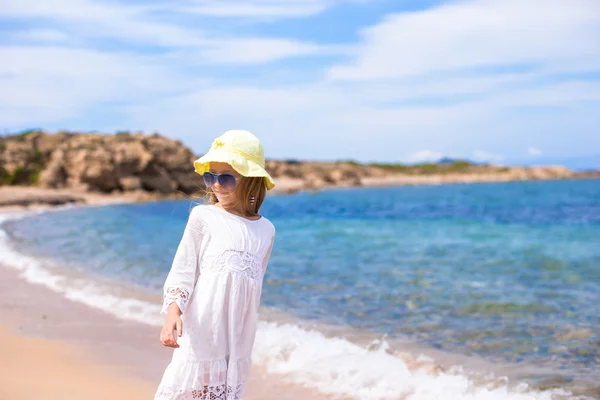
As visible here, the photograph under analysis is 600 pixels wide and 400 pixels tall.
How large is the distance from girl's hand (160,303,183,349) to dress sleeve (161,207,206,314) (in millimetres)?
21

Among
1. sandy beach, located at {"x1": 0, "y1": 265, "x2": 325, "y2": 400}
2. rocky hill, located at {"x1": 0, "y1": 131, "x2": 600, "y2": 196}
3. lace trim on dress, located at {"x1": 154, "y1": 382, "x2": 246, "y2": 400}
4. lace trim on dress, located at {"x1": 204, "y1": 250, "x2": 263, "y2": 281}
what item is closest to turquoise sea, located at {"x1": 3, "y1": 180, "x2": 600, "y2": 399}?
sandy beach, located at {"x1": 0, "y1": 265, "x2": 325, "y2": 400}

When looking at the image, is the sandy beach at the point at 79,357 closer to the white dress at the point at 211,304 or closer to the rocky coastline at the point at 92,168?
the white dress at the point at 211,304

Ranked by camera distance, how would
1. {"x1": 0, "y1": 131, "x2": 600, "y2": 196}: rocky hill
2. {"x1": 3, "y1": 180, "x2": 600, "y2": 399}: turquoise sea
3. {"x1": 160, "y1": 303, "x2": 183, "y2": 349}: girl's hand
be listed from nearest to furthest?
{"x1": 160, "y1": 303, "x2": 183, "y2": 349}: girl's hand < {"x1": 3, "y1": 180, "x2": 600, "y2": 399}: turquoise sea < {"x1": 0, "y1": 131, "x2": 600, "y2": 196}: rocky hill

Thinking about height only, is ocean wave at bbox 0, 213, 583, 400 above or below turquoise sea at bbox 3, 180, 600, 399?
above

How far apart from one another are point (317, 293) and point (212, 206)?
661 cm

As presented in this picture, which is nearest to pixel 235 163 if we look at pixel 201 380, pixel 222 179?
pixel 222 179

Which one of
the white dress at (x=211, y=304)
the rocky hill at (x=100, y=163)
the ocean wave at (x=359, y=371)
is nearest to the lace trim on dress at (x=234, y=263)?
the white dress at (x=211, y=304)

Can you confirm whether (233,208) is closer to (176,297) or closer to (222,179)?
(222,179)

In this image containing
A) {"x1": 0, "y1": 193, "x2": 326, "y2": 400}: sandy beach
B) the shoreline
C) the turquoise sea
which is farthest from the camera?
the shoreline

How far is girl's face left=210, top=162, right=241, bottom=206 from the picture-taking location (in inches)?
105

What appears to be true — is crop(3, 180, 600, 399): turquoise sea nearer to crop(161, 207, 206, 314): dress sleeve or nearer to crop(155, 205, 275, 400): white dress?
crop(155, 205, 275, 400): white dress

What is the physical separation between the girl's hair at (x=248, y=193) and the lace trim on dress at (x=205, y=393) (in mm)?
754

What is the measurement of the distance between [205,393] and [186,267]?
537 millimetres

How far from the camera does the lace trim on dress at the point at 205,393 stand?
2.53 m
